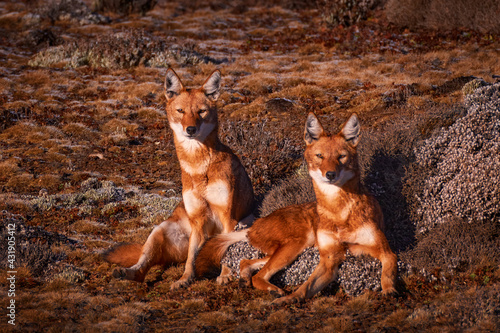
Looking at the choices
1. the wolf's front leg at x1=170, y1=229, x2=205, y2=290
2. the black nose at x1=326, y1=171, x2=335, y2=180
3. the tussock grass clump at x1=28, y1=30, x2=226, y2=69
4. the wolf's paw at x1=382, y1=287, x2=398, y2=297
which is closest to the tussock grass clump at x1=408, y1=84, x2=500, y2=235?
the wolf's paw at x1=382, y1=287, x2=398, y2=297

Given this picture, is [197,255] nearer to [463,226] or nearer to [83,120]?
[463,226]

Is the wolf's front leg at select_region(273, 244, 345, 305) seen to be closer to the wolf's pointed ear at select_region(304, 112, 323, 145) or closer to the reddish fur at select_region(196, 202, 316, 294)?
the reddish fur at select_region(196, 202, 316, 294)

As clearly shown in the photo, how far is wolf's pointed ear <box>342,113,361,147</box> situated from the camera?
5734 millimetres

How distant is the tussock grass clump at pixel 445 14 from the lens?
1995 cm

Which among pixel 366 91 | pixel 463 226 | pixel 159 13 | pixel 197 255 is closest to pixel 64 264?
pixel 197 255

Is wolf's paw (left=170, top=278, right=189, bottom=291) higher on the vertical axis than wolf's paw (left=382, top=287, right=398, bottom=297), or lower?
lower

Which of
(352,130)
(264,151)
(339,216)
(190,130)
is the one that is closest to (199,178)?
(190,130)

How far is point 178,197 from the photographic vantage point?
10.1 metres

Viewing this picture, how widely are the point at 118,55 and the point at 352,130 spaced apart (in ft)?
49.7

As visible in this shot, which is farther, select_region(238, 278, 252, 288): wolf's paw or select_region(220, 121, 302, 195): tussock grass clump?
select_region(220, 121, 302, 195): tussock grass clump

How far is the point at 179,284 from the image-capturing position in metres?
6.45

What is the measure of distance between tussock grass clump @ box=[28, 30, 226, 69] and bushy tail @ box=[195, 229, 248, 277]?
521 inches

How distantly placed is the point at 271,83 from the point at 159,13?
13.2 metres

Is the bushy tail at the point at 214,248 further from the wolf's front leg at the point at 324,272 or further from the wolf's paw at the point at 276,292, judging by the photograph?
the wolf's front leg at the point at 324,272
